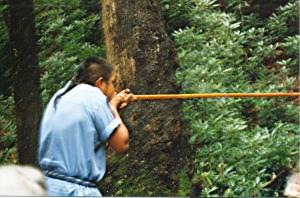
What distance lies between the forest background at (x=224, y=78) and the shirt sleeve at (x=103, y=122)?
2.07ft

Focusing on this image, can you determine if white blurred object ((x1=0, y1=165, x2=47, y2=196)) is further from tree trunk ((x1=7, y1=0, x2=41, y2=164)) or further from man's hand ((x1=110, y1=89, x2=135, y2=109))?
tree trunk ((x1=7, y1=0, x2=41, y2=164))

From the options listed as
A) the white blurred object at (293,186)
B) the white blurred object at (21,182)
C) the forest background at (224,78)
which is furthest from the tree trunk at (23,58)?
the white blurred object at (21,182)

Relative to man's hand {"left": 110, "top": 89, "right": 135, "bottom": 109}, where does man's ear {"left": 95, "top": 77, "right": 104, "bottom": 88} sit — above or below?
above

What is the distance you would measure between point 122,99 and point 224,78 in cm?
58

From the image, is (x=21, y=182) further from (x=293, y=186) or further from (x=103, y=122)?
A: (x=293, y=186)

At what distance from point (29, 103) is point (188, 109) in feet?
2.75

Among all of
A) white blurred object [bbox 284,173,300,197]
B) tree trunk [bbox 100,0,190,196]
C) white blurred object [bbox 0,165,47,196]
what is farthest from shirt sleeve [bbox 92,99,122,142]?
white blurred object [bbox 0,165,47,196]

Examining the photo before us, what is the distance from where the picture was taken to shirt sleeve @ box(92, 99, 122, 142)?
2.74 meters

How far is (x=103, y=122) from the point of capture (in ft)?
9.02

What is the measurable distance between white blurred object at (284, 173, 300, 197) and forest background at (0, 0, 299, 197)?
3cm

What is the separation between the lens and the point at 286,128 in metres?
3.41

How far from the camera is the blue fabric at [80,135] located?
2713mm

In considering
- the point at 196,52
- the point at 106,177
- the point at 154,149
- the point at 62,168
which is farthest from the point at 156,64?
the point at 62,168

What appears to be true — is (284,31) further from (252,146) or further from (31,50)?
(31,50)
